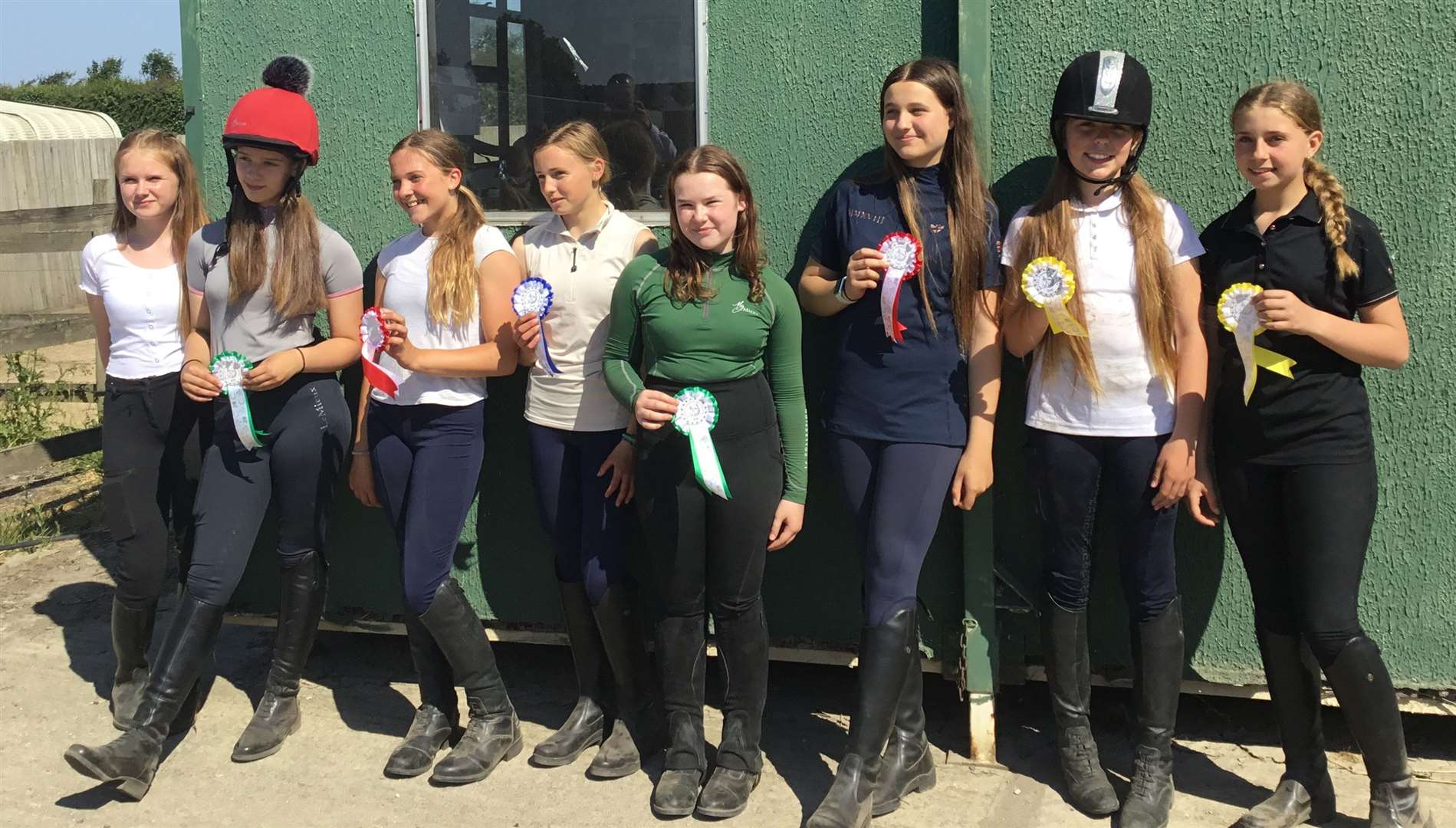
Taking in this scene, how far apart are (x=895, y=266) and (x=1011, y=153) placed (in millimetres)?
700

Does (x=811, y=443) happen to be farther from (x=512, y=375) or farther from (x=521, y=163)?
(x=521, y=163)

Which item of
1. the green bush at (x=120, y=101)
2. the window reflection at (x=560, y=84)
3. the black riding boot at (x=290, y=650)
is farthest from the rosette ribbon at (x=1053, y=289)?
the green bush at (x=120, y=101)

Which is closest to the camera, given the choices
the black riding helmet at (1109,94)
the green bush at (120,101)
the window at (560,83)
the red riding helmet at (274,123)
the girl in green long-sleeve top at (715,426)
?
the black riding helmet at (1109,94)

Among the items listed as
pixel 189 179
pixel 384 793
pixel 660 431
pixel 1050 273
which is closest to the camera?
pixel 1050 273

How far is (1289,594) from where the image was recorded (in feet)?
9.82

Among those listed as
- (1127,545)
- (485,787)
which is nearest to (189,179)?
(485,787)

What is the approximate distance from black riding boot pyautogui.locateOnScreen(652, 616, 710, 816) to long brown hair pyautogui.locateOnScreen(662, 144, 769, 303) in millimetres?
863

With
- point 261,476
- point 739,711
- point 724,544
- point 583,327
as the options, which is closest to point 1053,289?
point 724,544

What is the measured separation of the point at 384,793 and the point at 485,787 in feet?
0.90

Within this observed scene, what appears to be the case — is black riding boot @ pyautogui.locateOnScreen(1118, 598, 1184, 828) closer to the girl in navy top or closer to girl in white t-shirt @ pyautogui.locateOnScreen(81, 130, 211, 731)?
the girl in navy top

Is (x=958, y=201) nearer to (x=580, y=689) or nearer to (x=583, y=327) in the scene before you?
(x=583, y=327)

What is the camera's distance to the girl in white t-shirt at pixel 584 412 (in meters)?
3.27

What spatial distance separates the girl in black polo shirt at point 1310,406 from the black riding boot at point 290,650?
253cm

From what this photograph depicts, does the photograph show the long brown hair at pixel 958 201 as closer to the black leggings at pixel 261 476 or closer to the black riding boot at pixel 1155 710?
the black riding boot at pixel 1155 710
